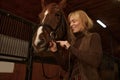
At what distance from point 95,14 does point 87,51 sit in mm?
3154

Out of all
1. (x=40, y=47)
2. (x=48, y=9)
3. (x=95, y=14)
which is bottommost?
(x=40, y=47)

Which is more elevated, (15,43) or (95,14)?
(95,14)

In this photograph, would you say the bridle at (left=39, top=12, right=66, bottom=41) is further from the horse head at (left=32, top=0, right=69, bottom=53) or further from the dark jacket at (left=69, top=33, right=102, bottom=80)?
the dark jacket at (left=69, top=33, right=102, bottom=80)

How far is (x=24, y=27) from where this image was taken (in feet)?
4.22

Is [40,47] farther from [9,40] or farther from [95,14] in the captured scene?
[95,14]

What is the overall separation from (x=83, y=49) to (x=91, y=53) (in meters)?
0.07

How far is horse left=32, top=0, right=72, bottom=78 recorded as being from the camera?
126 cm

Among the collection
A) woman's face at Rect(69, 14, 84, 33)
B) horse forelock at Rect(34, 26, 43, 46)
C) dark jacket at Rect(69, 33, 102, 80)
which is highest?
woman's face at Rect(69, 14, 84, 33)

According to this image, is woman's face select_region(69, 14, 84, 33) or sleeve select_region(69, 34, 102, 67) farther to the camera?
woman's face select_region(69, 14, 84, 33)

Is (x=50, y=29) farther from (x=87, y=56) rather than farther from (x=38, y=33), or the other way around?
(x=87, y=56)

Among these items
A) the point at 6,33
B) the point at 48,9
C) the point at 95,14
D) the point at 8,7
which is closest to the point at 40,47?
the point at 6,33

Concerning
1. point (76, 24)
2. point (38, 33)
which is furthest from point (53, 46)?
point (76, 24)

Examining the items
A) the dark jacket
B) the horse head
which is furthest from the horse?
the dark jacket

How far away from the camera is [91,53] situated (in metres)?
1.18
